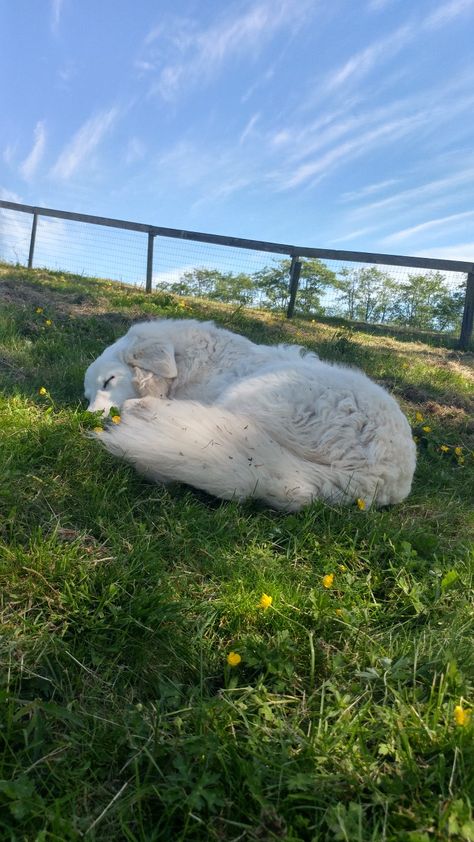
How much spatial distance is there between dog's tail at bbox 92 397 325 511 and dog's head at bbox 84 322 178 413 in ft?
3.01

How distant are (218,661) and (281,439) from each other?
1.41 meters

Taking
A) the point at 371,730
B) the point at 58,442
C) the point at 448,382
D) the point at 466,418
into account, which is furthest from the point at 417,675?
the point at 448,382

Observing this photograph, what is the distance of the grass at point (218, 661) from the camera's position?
1173mm

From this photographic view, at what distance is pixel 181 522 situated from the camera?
2408 millimetres

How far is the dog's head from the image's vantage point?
3643mm

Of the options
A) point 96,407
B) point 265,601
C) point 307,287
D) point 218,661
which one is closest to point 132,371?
point 96,407

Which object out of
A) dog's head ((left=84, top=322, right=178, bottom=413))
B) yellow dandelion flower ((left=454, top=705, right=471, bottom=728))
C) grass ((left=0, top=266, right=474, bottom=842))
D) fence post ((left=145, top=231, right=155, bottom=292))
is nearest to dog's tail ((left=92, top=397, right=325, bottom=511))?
grass ((left=0, top=266, right=474, bottom=842))

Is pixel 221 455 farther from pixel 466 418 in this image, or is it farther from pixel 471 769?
pixel 466 418

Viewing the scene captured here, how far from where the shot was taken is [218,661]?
166cm

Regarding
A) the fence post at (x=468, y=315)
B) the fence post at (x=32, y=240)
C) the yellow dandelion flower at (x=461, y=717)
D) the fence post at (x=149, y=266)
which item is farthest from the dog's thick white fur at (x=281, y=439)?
the fence post at (x=32, y=240)

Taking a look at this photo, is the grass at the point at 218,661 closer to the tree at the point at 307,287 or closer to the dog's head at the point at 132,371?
the dog's head at the point at 132,371

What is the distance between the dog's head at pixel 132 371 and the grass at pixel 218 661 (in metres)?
0.62

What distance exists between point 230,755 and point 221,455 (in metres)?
1.50

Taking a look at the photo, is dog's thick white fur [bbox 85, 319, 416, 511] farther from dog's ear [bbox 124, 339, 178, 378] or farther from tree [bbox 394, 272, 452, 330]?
tree [bbox 394, 272, 452, 330]
